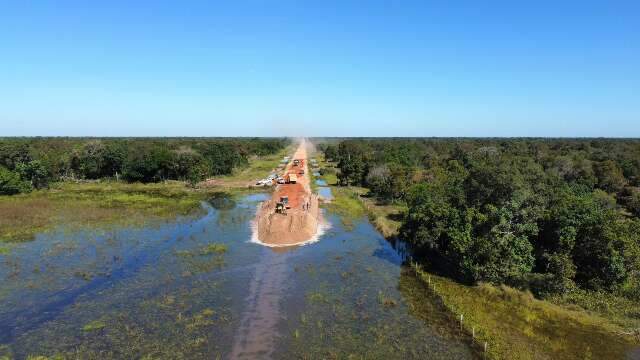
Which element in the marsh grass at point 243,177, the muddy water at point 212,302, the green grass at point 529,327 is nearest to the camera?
the green grass at point 529,327

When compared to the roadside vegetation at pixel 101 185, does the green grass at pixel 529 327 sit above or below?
below

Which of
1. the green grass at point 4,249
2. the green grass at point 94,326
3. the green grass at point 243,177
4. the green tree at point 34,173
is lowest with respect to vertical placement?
the green grass at point 94,326

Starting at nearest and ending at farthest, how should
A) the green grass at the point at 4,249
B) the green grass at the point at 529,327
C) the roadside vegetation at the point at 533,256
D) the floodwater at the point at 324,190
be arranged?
the green grass at the point at 529,327, the roadside vegetation at the point at 533,256, the green grass at the point at 4,249, the floodwater at the point at 324,190

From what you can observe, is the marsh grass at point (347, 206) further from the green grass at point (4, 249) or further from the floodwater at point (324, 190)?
the green grass at point (4, 249)

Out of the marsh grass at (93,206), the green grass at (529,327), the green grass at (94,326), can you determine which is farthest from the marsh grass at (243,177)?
the green grass at (529,327)

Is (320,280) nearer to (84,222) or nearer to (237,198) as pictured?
(84,222)
